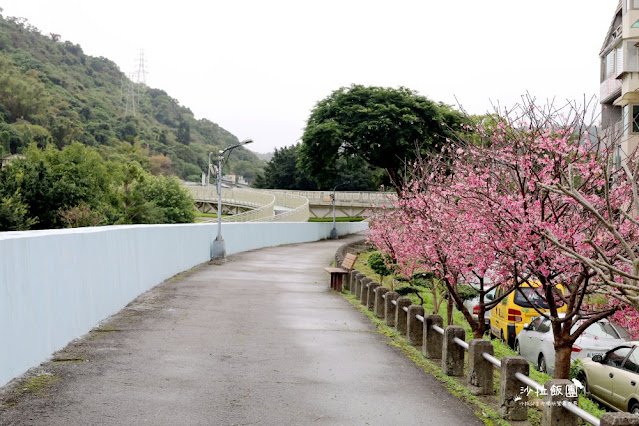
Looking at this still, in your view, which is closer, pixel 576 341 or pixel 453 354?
pixel 453 354

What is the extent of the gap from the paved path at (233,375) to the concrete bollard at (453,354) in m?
0.35

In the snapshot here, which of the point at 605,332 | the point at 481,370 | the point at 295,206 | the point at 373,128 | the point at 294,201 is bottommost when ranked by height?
the point at 605,332

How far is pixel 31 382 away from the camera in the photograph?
847 cm

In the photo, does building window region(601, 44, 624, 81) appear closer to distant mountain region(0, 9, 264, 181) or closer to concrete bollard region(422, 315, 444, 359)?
concrete bollard region(422, 315, 444, 359)

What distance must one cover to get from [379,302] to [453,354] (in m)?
6.16

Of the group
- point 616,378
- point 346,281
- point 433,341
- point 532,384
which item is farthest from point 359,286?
point 532,384

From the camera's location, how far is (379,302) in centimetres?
1633

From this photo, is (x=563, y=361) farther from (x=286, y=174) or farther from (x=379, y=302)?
(x=286, y=174)

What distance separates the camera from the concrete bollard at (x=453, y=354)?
33.2ft

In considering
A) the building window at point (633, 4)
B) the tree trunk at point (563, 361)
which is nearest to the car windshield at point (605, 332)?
the tree trunk at point (563, 361)

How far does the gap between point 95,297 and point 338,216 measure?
6890 cm

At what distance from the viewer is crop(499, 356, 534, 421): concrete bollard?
795cm

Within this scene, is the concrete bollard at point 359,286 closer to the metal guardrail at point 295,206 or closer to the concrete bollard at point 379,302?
the concrete bollard at point 379,302

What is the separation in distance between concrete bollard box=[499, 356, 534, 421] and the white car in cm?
557
